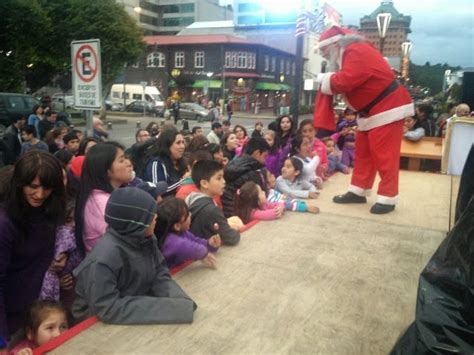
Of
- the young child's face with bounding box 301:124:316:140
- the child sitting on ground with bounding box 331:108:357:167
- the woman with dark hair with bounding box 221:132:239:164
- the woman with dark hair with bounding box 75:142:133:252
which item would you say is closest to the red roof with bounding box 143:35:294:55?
the child sitting on ground with bounding box 331:108:357:167

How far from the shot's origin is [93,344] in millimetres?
1723

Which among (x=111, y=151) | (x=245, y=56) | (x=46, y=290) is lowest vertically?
(x=46, y=290)

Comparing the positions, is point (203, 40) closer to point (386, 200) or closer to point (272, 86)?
point (272, 86)

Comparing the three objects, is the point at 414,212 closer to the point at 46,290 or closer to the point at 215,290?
the point at 215,290

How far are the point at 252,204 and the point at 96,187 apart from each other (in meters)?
1.44

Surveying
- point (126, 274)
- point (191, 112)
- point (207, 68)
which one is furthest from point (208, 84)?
point (126, 274)

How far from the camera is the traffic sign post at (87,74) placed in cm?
436

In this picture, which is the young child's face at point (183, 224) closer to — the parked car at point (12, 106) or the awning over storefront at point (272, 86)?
the parked car at point (12, 106)

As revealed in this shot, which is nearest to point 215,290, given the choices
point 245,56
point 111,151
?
point 111,151

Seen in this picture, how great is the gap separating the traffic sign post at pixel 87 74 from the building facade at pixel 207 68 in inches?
1527

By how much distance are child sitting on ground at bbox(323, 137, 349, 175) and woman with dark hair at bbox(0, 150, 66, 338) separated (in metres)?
4.25

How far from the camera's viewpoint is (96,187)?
2559 mm

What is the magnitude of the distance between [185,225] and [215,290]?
1.46 feet

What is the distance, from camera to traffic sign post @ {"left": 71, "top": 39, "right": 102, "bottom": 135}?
4.36 m
